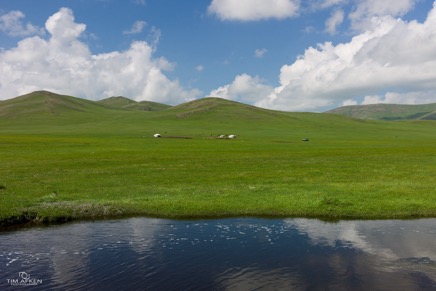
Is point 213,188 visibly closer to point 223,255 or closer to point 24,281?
point 223,255

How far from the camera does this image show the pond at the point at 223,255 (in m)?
16.9

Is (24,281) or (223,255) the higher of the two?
(24,281)

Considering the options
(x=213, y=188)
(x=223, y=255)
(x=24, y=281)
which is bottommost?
(x=223, y=255)

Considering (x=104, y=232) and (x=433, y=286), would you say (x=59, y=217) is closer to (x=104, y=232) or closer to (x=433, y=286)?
(x=104, y=232)

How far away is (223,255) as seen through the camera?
20312 mm

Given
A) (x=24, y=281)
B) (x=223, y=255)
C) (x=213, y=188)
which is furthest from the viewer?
(x=213, y=188)

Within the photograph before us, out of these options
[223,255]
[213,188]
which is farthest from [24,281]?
[213,188]

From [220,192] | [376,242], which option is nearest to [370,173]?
[220,192]

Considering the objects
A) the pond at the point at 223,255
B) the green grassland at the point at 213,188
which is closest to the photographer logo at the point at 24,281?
the pond at the point at 223,255

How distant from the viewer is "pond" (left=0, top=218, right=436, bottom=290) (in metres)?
16.9

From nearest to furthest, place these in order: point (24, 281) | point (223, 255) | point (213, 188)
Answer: point (24, 281) → point (223, 255) → point (213, 188)

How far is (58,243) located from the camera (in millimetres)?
22344

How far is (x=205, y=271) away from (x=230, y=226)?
798 cm

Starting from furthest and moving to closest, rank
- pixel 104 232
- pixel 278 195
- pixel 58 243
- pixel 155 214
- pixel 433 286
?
1. pixel 278 195
2. pixel 155 214
3. pixel 104 232
4. pixel 58 243
5. pixel 433 286
